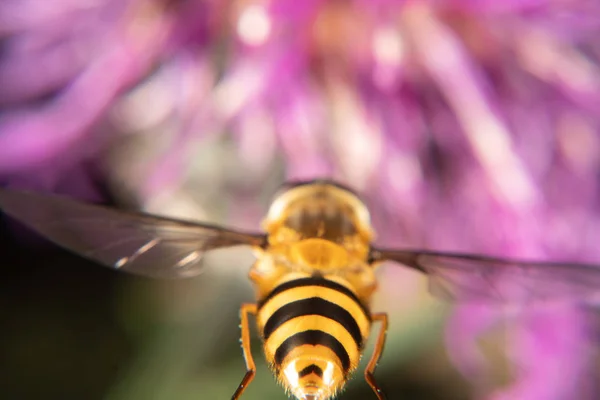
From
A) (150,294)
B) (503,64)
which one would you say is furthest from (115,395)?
(503,64)

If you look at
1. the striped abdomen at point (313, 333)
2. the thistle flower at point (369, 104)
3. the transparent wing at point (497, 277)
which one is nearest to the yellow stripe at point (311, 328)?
the striped abdomen at point (313, 333)

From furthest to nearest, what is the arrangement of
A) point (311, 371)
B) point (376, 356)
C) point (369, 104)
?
point (369, 104) < point (376, 356) < point (311, 371)

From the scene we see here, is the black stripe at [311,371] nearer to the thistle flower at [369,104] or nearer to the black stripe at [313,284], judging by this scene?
the black stripe at [313,284]

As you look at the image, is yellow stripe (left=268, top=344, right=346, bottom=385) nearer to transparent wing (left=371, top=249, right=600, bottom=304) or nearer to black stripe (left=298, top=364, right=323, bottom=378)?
black stripe (left=298, top=364, right=323, bottom=378)

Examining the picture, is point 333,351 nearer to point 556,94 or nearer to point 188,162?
point 188,162

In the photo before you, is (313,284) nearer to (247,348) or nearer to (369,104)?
(247,348)

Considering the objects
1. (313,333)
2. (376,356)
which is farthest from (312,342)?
(376,356)
